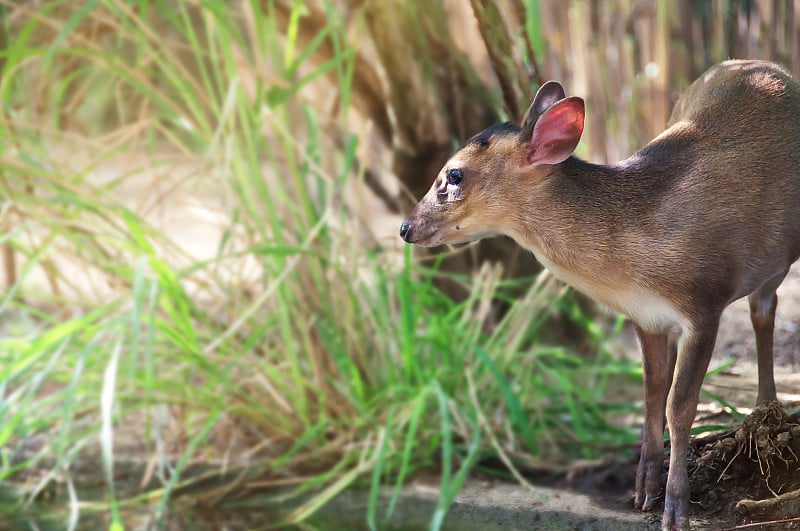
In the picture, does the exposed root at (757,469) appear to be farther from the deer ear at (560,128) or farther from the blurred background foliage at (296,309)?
the blurred background foliage at (296,309)

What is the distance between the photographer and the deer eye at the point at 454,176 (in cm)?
62

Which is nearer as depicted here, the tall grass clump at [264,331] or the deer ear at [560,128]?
the deer ear at [560,128]

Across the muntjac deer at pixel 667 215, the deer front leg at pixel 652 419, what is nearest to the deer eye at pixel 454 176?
the muntjac deer at pixel 667 215

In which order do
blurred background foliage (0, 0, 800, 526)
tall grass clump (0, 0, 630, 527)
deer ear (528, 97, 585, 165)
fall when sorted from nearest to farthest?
deer ear (528, 97, 585, 165)
blurred background foliage (0, 0, 800, 526)
tall grass clump (0, 0, 630, 527)

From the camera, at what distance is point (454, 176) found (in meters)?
0.62

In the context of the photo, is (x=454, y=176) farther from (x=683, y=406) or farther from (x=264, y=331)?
(x=264, y=331)

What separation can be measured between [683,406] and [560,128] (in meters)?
0.17

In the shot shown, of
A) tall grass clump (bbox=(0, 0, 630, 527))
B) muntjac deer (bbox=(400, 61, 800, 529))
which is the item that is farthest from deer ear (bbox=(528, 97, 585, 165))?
tall grass clump (bbox=(0, 0, 630, 527))

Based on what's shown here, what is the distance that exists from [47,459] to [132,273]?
56cm

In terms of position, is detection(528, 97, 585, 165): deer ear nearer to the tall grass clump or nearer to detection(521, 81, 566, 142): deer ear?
detection(521, 81, 566, 142): deer ear

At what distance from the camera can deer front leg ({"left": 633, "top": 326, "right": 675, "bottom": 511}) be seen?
583 millimetres

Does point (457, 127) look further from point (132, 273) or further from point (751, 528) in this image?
point (751, 528)

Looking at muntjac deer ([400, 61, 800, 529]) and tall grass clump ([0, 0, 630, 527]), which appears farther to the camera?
tall grass clump ([0, 0, 630, 527])

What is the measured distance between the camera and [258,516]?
1948mm
